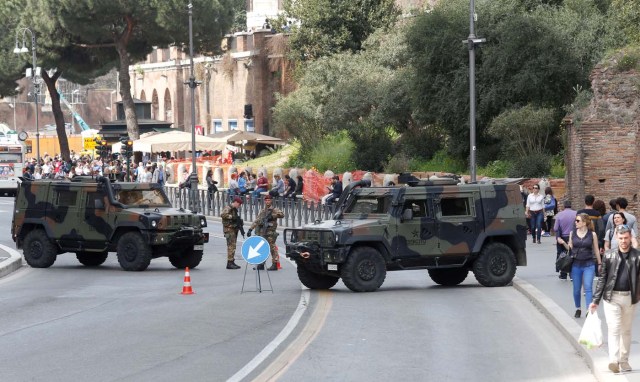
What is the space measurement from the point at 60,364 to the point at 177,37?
58823 mm

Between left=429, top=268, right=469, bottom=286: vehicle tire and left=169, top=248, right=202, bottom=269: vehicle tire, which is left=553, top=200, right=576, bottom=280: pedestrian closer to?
left=429, top=268, right=469, bottom=286: vehicle tire

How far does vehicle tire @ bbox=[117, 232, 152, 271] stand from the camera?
27719 mm

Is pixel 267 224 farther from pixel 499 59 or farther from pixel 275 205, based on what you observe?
pixel 499 59

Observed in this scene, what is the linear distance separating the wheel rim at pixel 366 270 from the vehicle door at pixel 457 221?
1.41 m

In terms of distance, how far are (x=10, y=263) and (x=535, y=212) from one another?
13.6m

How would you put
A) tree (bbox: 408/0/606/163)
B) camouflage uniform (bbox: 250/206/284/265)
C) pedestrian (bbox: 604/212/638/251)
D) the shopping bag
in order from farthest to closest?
tree (bbox: 408/0/606/163) < camouflage uniform (bbox: 250/206/284/265) < pedestrian (bbox: 604/212/638/251) < the shopping bag

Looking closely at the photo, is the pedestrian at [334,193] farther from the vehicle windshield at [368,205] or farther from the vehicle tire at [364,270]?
the vehicle tire at [364,270]

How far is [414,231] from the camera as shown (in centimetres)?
2270

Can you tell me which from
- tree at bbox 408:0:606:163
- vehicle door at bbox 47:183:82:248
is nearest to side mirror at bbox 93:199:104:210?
vehicle door at bbox 47:183:82:248

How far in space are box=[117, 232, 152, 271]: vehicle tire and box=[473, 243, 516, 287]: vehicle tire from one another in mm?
→ 8133

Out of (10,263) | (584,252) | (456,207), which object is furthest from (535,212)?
(584,252)

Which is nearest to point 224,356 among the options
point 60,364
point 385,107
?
point 60,364

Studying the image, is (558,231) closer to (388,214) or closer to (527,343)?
(388,214)

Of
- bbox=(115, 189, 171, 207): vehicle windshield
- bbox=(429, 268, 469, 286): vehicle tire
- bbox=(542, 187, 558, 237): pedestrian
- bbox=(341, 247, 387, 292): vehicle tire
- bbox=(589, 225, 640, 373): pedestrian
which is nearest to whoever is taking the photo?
bbox=(589, 225, 640, 373): pedestrian
